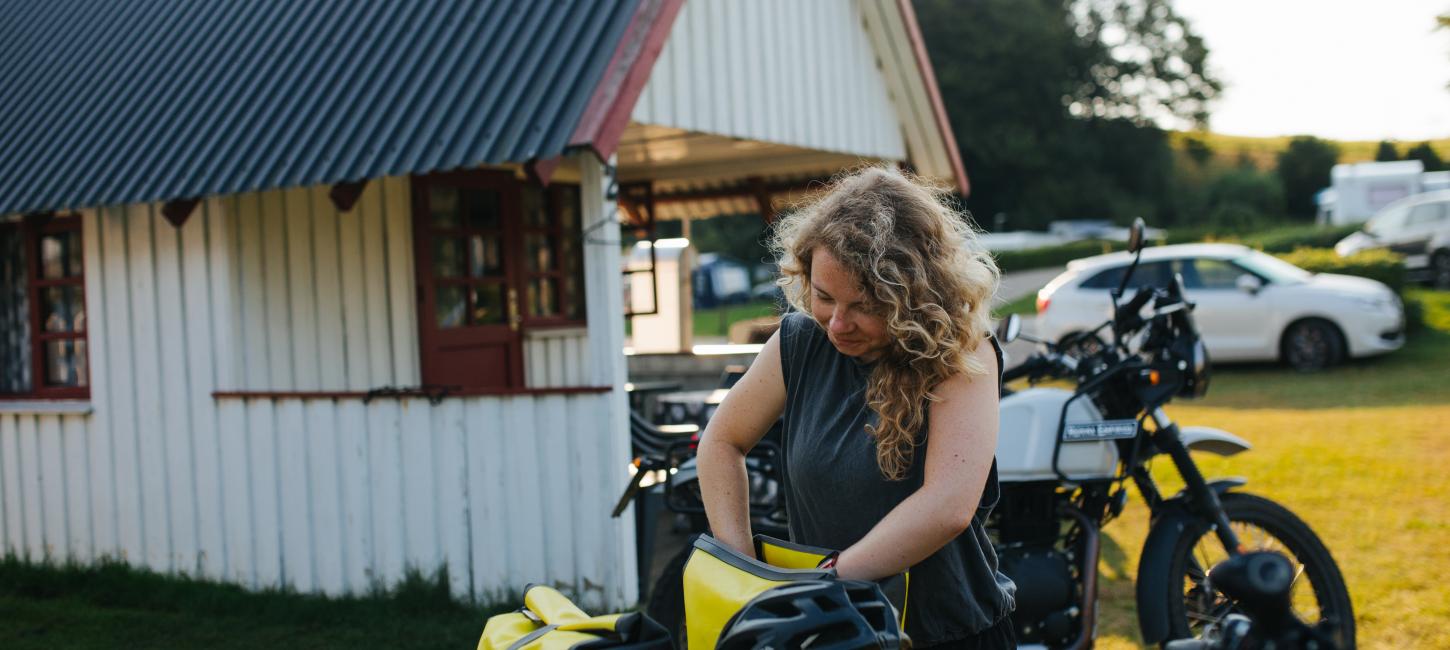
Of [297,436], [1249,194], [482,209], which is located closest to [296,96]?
[297,436]

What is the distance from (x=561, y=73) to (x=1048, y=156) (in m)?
47.1

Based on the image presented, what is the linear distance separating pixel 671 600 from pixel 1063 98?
50.6 m

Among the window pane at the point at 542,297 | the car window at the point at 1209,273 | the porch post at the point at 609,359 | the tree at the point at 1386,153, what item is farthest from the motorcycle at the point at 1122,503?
the tree at the point at 1386,153

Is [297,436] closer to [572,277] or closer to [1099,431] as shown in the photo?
[572,277]

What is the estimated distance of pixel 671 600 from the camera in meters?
4.50

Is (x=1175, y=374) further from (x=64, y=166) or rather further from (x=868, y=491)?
(x=64, y=166)

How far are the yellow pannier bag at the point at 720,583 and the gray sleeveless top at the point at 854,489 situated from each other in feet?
0.61

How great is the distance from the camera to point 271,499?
266 inches

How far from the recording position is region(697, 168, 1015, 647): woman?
231 cm

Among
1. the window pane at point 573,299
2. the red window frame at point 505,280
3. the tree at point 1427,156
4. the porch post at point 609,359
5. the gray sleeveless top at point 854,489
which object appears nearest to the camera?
the gray sleeveless top at point 854,489

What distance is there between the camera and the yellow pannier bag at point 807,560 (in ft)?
7.61

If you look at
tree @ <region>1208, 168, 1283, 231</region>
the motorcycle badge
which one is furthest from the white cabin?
tree @ <region>1208, 168, 1283, 231</region>

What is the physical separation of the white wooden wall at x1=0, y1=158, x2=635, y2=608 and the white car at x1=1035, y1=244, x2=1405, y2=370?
31.2 feet

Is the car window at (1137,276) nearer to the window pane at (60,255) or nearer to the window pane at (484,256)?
the window pane at (484,256)
